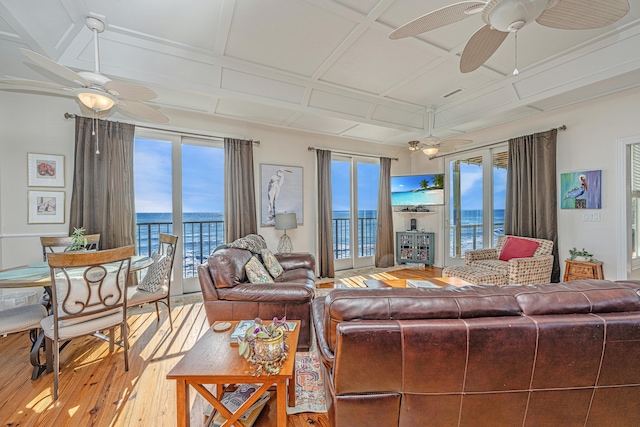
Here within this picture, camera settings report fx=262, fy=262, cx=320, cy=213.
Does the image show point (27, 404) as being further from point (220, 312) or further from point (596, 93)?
point (596, 93)

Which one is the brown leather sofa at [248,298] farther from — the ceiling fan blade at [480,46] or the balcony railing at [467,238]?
the balcony railing at [467,238]

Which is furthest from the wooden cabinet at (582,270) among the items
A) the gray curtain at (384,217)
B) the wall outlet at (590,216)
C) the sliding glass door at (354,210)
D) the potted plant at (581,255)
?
the sliding glass door at (354,210)

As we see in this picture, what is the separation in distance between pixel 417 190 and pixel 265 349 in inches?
187

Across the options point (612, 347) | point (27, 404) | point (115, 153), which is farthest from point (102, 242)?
point (612, 347)

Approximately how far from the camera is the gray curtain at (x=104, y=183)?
3.15m

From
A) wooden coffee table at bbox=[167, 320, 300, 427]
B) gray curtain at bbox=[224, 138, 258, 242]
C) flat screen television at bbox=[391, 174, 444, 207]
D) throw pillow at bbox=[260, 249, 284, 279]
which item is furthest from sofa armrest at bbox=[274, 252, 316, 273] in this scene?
flat screen television at bbox=[391, 174, 444, 207]

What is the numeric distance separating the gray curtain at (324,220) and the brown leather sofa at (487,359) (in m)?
3.63

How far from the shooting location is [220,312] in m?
2.31

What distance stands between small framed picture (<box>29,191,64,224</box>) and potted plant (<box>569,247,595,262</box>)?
6536 millimetres

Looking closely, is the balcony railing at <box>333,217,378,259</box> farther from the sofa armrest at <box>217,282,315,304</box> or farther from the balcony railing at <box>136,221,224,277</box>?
the sofa armrest at <box>217,282,315,304</box>

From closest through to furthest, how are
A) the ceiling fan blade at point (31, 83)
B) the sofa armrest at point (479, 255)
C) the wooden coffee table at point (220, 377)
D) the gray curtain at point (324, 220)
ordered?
the wooden coffee table at point (220, 377), the ceiling fan blade at point (31, 83), the sofa armrest at point (479, 255), the gray curtain at point (324, 220)

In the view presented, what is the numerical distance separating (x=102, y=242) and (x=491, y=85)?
5.48 metres

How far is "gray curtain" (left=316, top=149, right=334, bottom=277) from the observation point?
4.79 metres

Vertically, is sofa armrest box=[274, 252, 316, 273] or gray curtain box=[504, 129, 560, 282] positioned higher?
Result: gray curtain box=[504, 129, 560, 282]
